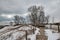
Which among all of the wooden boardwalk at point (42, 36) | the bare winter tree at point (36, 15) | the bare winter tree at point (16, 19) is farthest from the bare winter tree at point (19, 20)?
the wooden boardwalk at point (42, 36)

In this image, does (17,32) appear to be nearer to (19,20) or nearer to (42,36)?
(19,20)

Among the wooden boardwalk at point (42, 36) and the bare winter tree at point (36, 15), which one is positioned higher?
the bare winter tree at point (36, 15)

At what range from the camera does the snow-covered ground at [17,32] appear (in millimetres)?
1958

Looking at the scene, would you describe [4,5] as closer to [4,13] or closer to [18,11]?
[4,13]

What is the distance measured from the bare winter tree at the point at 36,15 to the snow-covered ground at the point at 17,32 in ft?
0.42

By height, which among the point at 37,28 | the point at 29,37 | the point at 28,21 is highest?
the point at 28,21

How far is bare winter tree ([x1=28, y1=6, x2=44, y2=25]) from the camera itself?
6.49ft

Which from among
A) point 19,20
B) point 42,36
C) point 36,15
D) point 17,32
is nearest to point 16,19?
point 19,20

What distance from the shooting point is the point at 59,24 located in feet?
6.60

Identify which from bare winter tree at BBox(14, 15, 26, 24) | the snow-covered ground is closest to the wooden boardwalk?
the snow-covered ground

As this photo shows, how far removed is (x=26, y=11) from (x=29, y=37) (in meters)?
0.46

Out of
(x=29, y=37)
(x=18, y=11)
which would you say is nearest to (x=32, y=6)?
(x=18, y=11)

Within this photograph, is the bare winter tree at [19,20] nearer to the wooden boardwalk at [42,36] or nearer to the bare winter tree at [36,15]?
the bare winter tree at [36,15]

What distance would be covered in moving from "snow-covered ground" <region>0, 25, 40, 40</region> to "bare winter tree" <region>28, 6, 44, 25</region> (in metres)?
0.13
